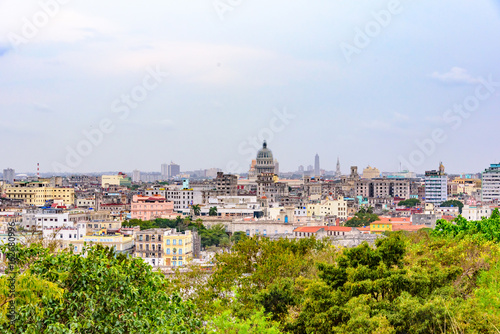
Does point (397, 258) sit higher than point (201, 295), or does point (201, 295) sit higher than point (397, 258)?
point (397, 258)

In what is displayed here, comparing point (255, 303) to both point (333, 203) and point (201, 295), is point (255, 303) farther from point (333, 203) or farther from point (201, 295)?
point (333, 203)

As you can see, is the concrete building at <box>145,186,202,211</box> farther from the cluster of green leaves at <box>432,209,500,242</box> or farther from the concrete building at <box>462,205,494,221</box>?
the cluster of green leaves at <box>432,209,500,242</box>

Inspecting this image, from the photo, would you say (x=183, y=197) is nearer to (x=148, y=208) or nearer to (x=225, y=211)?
(x=148, y=208)

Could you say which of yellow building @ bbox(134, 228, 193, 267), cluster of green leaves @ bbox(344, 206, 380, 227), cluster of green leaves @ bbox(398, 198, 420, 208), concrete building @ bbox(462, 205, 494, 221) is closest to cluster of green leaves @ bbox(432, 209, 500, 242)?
yellow building @ bbox(134, 228, 193, 267)

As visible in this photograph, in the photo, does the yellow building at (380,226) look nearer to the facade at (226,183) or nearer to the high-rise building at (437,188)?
the facade at (226,183)

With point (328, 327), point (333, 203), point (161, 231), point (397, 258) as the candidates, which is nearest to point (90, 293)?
point (328, 327)

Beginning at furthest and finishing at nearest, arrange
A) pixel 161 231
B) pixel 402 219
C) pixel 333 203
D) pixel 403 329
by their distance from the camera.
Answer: pixel 333 203 → pixel 402 219 → pixel 161 231 → pixel 403 329

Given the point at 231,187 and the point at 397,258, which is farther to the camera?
the point at 231,187
